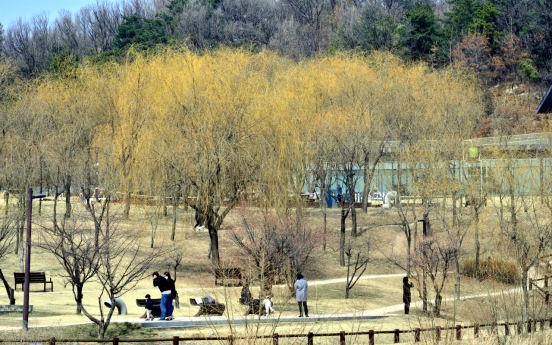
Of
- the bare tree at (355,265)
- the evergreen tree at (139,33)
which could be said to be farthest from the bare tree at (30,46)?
the bare tree at (355,265)

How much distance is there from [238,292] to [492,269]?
11.2 meters

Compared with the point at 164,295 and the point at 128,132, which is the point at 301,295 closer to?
the point at 164,295

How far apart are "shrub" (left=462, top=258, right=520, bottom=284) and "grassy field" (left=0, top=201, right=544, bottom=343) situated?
1.59 ft

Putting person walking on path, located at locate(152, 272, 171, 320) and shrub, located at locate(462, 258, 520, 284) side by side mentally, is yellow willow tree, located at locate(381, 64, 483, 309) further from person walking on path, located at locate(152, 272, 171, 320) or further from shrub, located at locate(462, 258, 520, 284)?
person walking on path, located at locate(152, 272, 171, 320)

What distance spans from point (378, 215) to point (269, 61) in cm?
1124

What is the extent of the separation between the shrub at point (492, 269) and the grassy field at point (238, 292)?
49cm

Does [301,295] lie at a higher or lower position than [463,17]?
lower

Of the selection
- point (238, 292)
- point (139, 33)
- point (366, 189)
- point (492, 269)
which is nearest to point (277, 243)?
point (238, 292)

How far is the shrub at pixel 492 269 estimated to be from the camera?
34.2 meters

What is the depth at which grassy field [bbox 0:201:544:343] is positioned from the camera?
68.7ft

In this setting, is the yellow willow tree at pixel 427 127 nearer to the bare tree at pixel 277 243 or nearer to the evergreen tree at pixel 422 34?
the bare tree at pixel 277 243

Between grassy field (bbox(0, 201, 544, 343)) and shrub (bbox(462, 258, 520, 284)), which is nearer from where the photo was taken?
grassy field (bbox(0, 201, 544, 343))

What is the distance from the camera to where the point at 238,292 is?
3023 centimetres

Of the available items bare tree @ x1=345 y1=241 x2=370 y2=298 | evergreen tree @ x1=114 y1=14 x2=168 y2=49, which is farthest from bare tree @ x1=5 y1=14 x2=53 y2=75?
bare tree @ x1=345 y1=241 x2=370 y2=298
